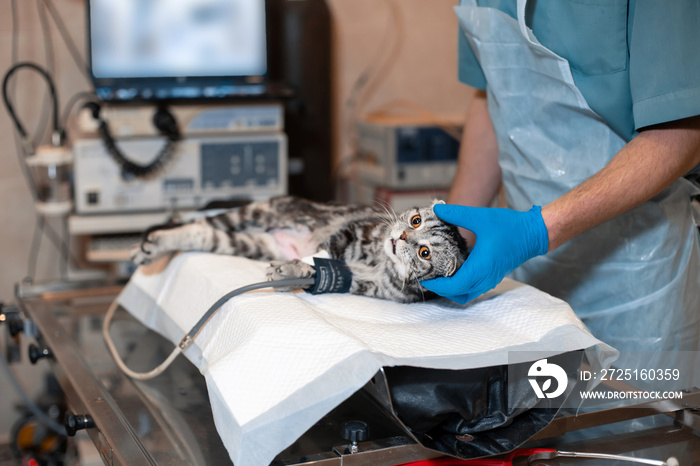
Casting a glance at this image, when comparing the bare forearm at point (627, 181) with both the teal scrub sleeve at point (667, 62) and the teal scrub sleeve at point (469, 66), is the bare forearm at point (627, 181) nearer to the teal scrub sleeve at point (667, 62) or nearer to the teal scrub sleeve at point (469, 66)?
the teal scrub sleeve at point (667, 62)

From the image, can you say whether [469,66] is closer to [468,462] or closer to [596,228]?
[596,228]

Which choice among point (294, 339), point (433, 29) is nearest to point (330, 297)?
point (294, 339)

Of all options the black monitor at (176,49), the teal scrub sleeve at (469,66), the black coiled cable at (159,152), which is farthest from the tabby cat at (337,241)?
the black monitor at (176,49)

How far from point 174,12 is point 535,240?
1.70m

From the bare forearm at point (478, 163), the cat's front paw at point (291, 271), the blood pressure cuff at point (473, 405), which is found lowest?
the blood pressure cuff at point (473, 405)

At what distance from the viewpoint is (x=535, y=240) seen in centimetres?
106

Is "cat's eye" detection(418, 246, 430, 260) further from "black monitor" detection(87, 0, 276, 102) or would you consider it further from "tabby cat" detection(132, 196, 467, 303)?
"black monitor" detection(87, 0, 276, 102)

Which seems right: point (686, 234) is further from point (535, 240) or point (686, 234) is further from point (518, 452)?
point (518, 452)

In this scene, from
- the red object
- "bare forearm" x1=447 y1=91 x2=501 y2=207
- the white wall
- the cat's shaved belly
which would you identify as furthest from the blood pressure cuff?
the white wall

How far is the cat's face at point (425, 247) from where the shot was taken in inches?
42.4

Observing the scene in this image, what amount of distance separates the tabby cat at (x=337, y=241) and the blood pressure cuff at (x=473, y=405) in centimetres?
20

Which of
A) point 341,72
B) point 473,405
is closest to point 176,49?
point 341,72

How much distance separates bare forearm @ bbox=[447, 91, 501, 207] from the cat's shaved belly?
13.9 inches

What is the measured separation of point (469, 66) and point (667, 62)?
1.77ft
